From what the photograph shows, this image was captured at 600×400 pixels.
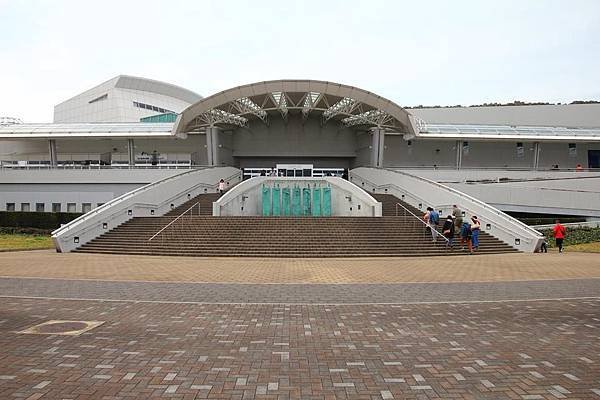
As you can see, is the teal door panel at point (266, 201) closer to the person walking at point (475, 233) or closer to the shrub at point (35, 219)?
the shrub at point (35, 219)

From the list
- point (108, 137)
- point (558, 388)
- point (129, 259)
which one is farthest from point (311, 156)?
point (558, 388)

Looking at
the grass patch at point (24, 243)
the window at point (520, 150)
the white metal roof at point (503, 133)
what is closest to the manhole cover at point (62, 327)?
the grass patch at point (24, 243)

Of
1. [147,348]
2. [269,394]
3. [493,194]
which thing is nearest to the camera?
[269,394]

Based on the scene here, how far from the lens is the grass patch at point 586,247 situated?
1783 centimetres

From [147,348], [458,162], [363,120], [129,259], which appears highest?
[363,120]

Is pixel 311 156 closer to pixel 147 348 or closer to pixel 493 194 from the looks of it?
pixel 493 194

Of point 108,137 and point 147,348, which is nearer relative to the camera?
point 147,348

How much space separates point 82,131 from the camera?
129 ft

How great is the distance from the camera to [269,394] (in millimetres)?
4039

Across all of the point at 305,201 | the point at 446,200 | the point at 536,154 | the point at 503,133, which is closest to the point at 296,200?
the point at 305,201

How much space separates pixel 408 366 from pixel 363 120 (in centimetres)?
3741

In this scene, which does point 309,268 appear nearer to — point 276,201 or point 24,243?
point 24,243

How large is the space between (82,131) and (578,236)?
128 ft

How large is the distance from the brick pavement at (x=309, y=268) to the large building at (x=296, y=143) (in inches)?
624
